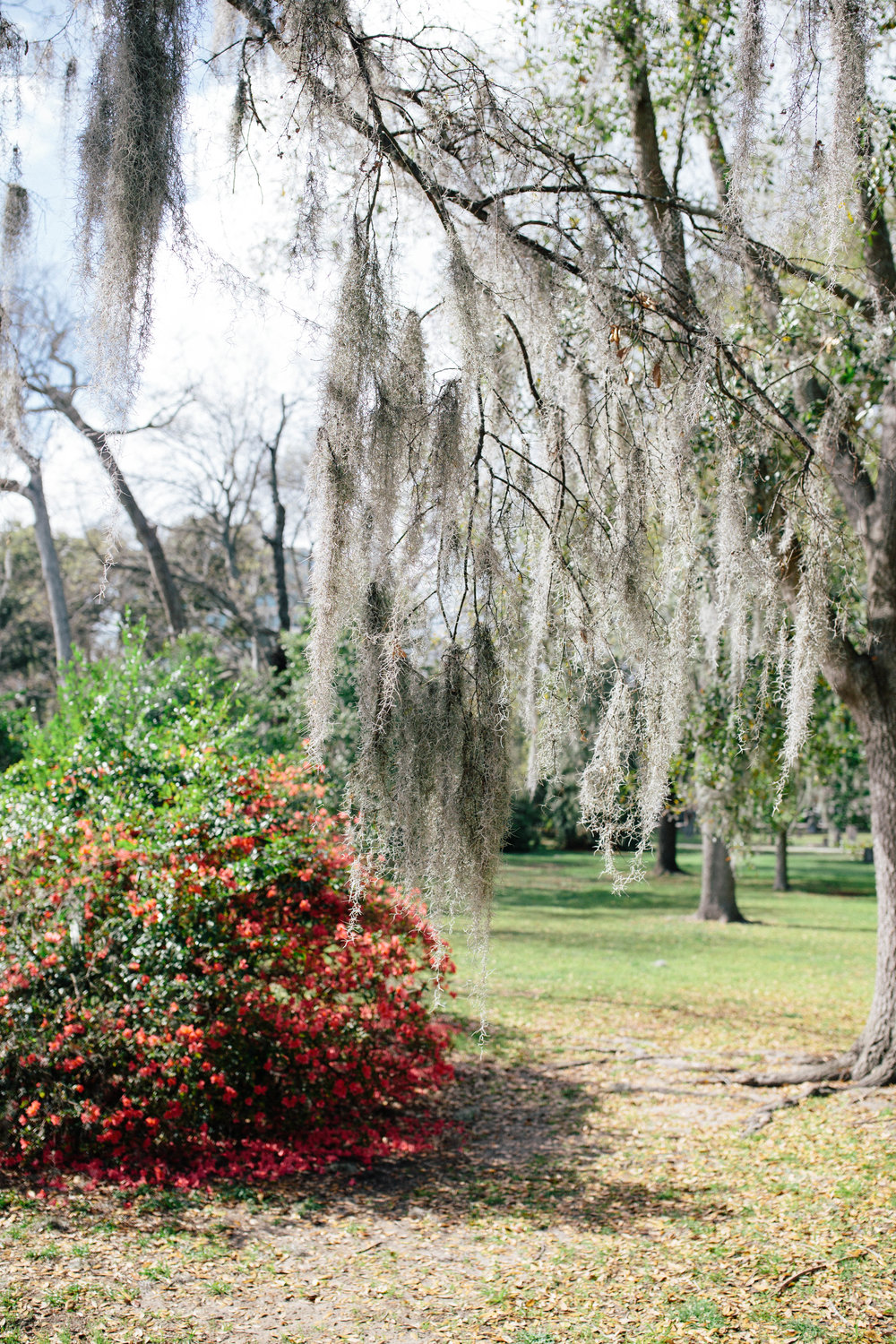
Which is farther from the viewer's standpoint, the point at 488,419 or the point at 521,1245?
the point at 521,1245

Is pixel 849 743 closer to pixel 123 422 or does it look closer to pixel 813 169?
pixel 813 169

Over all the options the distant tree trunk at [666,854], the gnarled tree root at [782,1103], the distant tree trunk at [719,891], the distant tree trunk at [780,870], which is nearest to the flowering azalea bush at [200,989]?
the gnarled tree root at [782,1103]

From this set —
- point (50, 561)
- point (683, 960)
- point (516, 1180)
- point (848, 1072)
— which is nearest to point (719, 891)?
point (683, 960)

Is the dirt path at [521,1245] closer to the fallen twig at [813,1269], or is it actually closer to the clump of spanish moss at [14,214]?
the fallen twig at [813,1269]

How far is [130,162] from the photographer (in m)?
2.38

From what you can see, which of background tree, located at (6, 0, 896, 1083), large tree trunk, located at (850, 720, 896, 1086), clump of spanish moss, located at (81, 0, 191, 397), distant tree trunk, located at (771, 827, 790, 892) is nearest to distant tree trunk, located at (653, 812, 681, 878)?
distant tree trunk, located at (771, 827, 790, 892)

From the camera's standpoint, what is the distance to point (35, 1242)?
3.65 meters

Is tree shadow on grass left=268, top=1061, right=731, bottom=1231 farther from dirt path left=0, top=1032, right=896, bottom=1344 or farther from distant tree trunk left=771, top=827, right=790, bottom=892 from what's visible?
distant tree trunk left=771, top=827, right=790, bottom=892

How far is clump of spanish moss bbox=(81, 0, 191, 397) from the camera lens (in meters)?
2.36

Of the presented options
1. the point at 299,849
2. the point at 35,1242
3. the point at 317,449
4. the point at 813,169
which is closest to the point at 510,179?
the point at 813,169

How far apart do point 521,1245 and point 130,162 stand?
13.1 feet

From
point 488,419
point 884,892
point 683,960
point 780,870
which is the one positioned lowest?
point 780,870

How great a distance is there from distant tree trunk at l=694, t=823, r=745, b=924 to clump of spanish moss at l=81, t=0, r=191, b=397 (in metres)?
13.4

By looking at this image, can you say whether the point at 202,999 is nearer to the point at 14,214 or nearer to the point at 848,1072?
the point at 14,214
